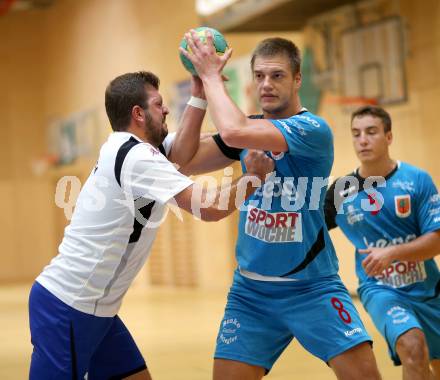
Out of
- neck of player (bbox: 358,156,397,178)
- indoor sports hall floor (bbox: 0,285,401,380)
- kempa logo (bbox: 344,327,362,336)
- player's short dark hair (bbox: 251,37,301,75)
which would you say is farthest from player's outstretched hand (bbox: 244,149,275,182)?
indoor sports hall floor (bbox: 0,285,401,380)

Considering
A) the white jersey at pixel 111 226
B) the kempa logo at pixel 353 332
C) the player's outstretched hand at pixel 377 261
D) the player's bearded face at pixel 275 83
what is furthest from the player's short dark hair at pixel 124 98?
the player's outstretched hand at pixel 377 261

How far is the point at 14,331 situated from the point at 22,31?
708 inches

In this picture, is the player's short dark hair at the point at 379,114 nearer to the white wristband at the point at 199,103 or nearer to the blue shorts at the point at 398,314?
the blue shorts at the point at 398,314

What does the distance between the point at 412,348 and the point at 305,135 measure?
1.80 meters

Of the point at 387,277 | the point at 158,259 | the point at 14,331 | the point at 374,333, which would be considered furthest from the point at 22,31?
the point at 387,277

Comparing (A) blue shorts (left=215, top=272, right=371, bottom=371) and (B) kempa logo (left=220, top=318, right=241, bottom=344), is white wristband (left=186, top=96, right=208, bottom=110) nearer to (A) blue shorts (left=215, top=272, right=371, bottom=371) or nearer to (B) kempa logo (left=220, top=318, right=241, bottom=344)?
(A) blue shorts (left=215, top=272, right=371, bottom=371)

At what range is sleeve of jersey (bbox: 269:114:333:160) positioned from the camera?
419cm

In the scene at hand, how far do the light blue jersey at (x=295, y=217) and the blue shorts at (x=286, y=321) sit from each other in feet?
0.29

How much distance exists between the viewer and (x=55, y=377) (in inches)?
156

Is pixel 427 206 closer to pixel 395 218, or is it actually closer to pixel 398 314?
pixel 395 218

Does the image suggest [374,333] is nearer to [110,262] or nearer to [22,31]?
[110,262]

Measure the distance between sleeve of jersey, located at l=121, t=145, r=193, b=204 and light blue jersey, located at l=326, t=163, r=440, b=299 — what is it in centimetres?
223

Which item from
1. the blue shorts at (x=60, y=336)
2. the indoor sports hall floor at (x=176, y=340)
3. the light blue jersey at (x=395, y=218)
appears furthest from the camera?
the indoor sports hall floor at (x=176, y=340)

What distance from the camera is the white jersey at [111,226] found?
4047 millimetres
